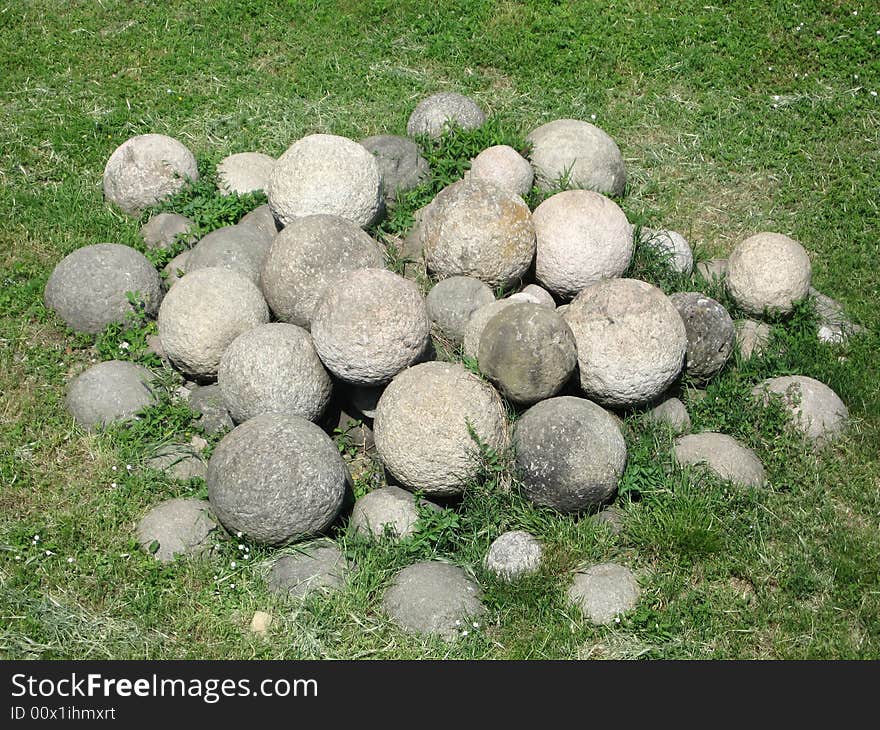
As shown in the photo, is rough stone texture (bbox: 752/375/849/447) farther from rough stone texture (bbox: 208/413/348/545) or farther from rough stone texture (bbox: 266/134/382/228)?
rough stone texture (bbox: 266/134/382/228)

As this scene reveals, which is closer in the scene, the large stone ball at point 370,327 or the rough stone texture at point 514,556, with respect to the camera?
the rough stone texture at point 514,556

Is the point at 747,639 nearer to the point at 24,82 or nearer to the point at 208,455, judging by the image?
the point at 208,455

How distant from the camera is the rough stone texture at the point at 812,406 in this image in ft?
21.5

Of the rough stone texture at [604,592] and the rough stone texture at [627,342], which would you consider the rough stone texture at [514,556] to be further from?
the rough stone texture at [627,342]

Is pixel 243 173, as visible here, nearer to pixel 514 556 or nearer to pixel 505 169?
pixel 505 169

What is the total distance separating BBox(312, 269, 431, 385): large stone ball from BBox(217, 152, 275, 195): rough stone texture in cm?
261

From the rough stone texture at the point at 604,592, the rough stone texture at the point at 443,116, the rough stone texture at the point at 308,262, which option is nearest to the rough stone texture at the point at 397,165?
the rough stone texture at the point at 443,116

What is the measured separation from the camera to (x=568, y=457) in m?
5.82

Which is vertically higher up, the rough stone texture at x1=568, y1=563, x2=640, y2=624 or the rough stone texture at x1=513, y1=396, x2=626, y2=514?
the rough stone texture at x1=513, y1=396, x2=626, y2=514

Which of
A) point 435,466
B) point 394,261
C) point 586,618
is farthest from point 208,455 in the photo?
point 586,618

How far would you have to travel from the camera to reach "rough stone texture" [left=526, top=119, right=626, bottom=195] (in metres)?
8.27

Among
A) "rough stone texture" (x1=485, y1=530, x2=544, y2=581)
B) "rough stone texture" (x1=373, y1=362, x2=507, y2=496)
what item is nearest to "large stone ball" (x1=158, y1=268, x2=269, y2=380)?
"rough stone texture" (x1=373, y1=362, x2=507, y2=496)

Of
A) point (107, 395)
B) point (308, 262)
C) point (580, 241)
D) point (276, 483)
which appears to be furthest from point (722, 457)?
point (107, 395)

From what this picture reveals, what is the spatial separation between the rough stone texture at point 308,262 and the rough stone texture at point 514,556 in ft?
6.89
